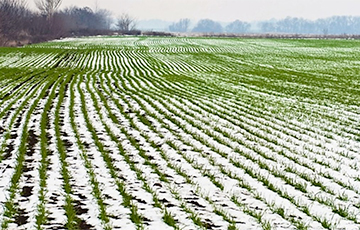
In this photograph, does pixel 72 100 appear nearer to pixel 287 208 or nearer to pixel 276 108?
pixel 276 108

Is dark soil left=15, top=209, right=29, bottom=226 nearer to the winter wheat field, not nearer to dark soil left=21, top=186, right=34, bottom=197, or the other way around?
the winter wheat field

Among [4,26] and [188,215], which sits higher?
[4,26]

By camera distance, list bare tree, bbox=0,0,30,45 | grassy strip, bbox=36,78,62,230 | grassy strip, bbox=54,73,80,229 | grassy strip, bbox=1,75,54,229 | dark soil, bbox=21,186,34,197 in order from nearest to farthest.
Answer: grassy strip, bbox=54,73,80,229 → grassy strip, bbox=36,78,62,230 → grassy strip, bbox=1,75,54,229 → dark soil, bbox=21,186,34,197 → bare tree, bbox=0,0,30,45

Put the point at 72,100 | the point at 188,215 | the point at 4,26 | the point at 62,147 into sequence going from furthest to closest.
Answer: the point at 4,26
the point at 72,100
the point at 62,147
the point at 188,215

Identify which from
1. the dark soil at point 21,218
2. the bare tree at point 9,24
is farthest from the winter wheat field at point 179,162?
the bare tree at point 9,24

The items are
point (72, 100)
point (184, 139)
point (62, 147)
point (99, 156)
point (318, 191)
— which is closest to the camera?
point (318, 191)

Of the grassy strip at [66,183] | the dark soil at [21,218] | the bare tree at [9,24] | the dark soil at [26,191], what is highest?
the bare tree at [9,24]

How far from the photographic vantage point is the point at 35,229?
550 cm

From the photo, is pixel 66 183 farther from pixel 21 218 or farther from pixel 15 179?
pixel 21 218

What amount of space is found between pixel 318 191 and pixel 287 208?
0.98 metres

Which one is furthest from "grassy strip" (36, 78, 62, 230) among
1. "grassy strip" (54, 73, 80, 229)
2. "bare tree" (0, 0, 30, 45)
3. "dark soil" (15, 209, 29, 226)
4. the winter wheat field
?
"bare tree" (0, 0, 30, 45)

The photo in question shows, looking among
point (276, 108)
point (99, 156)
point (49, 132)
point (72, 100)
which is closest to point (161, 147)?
point (99, 156)

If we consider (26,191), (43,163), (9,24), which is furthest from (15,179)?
(9,24)

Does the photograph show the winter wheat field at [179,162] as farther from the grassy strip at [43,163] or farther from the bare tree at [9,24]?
the bare tree at [9,24]
